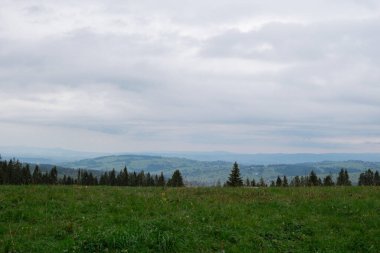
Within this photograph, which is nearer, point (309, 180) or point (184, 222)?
point (184, 222)

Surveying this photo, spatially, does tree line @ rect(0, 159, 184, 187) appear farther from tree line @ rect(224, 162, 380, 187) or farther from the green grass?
the green grass

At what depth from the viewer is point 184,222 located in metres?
16.2

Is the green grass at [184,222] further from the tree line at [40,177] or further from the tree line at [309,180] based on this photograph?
the tree line at [40,177]

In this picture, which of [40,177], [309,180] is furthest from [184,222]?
[40,177]

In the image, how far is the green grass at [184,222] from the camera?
13797mm

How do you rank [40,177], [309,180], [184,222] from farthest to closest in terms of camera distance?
[40,177] → [309,180] → [184,222]

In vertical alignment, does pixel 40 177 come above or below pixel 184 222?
below

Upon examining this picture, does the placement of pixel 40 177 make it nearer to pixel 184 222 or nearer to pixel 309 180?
pixel 309 180

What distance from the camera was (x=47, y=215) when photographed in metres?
16.9

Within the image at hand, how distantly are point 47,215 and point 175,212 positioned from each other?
5419 millimetres

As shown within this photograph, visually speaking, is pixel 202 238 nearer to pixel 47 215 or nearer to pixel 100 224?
pixel 100 224

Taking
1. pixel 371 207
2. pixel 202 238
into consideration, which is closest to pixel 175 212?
pixel 202 238

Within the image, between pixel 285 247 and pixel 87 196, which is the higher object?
pixel 87 196

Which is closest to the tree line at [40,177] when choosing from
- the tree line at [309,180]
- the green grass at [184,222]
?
the tree line at [309,180]
